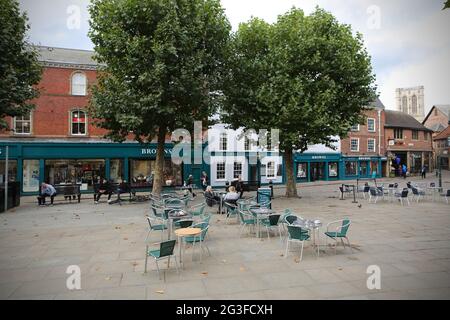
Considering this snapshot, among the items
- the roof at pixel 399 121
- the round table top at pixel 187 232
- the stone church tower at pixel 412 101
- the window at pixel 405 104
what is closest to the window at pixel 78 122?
the round table top at pixel 187 232

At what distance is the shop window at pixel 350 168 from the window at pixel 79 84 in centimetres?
3125

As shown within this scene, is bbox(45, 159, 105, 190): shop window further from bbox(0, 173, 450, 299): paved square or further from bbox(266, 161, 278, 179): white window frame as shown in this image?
bbox(266, 161, 278, 179): white window frame

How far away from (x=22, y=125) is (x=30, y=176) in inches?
161

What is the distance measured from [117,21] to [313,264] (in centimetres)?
1496

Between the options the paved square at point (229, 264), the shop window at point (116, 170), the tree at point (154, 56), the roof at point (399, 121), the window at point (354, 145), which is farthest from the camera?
the roof at point (399, 121)

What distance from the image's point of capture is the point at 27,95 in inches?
580

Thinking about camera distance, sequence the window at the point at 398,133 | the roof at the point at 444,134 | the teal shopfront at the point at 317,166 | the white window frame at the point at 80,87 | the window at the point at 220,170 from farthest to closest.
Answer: the roof at the point at 444,134
the window at the point at 398,133
the teal shopfront at the point at 317,166
the window at the point at 220,170
the white window frame at the point at 80,87

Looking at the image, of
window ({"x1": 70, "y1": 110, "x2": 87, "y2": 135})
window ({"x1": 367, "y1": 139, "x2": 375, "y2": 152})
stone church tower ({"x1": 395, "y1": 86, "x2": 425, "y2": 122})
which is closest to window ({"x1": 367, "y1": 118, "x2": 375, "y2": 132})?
window ({"x1": 367, "y1": 139, "x2": 375, "y2": 152})

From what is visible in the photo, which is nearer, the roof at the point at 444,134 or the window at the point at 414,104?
the roof at the point at 444,134

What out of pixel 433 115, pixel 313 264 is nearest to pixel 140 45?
pixel 313 264

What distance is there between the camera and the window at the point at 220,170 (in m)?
29.2

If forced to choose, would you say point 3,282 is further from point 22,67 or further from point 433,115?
point 433,115

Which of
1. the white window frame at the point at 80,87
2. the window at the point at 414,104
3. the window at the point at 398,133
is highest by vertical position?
the window at the point at 414,104

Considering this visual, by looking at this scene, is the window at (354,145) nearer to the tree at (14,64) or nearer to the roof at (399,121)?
the roof at (399,121)
